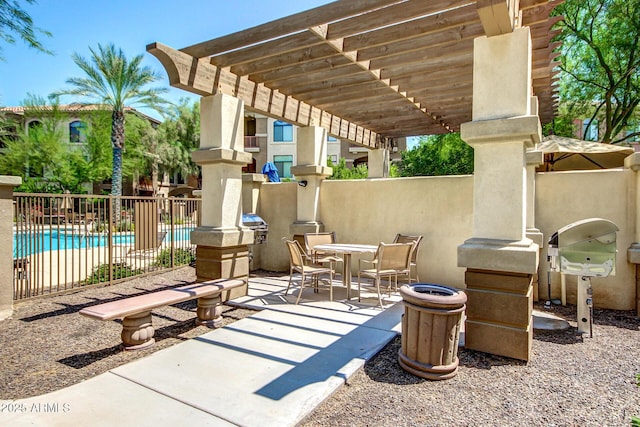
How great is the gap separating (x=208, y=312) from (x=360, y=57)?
14.4 feet

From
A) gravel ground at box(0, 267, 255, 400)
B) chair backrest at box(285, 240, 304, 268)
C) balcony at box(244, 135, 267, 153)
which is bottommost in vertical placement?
gravel ground at box(0, 267, 255, 400)

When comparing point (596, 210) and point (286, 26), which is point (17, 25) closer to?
point (286, 26)

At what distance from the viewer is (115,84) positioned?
20188 mm

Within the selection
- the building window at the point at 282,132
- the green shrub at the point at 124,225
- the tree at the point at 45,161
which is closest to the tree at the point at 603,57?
the green shrub at the point at 124,225

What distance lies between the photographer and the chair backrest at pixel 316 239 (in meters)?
6.73

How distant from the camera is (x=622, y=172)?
5504 mm

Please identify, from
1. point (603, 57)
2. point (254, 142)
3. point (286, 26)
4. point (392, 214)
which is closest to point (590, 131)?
point (603, 57)

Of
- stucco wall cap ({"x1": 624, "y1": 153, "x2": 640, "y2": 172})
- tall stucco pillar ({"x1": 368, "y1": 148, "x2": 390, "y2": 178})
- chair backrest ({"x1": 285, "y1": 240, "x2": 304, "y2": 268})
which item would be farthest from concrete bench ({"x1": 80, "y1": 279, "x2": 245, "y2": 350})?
tall stucco pillar ({"x1": 368, "y1": 148, "x2": 390, "y2": 178})

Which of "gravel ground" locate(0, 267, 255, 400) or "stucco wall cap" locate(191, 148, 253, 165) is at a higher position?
"stucco wall cap" locate(191, 148, 253, 165)

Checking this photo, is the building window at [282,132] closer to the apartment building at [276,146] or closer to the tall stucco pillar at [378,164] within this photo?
the apartment building at [276,146]

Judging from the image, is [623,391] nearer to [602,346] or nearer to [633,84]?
[602,346]

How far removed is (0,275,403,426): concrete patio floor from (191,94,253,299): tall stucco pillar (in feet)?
4.15

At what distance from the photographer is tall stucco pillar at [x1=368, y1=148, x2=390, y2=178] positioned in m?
10.4

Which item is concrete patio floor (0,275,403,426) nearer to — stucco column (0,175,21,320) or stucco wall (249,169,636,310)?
stucco wall (249,169,636,310)
